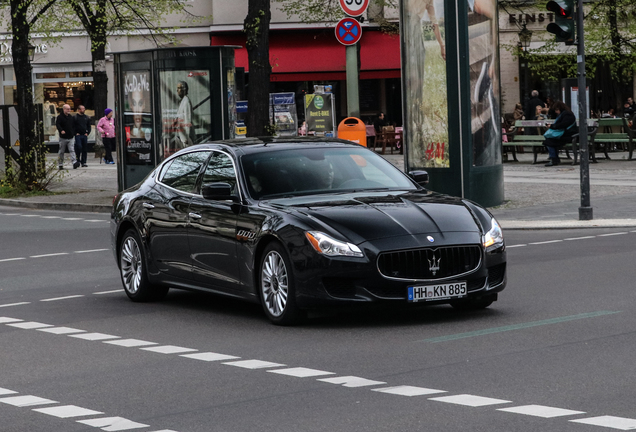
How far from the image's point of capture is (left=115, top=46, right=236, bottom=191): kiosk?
76.1 feet

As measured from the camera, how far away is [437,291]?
9375 mm

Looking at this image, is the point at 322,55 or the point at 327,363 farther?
the point at 322,55

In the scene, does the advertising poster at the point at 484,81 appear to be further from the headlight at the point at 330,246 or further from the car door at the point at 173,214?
the headlight at the point at 330,246

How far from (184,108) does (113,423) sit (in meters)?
17.4

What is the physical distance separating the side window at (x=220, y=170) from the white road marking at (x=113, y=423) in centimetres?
419

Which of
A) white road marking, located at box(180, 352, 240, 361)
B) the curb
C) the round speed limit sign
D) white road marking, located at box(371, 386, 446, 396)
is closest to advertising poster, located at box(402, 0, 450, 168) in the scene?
the round speed limit sign

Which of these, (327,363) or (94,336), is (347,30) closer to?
(94,336)

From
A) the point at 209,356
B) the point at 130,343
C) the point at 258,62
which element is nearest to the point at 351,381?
the point at 209,356

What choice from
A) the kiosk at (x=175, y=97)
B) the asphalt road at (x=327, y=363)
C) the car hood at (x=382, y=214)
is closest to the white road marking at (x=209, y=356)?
the asphalt road at (x=327, y=363)

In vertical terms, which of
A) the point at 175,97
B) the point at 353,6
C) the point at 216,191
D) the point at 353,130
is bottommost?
the point at 216,191

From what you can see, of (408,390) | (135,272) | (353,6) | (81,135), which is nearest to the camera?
(408,390)

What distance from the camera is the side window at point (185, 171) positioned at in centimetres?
1118

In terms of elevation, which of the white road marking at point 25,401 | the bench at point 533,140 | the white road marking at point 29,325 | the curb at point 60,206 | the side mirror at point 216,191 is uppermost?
the bench at point 533,140

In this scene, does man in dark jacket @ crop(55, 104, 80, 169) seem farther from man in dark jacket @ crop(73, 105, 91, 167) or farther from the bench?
the bench
